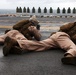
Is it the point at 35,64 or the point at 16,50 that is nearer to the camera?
the point at 35,64

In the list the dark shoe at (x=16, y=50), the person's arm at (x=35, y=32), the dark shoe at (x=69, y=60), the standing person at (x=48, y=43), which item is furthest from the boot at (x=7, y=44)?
the dark shoe at (x=69, y=60)

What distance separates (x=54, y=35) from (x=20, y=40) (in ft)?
3.13

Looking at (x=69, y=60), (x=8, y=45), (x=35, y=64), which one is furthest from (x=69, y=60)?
(x=8, y=45)

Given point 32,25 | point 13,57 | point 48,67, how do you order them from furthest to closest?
point 32,25 → point 13,57 → point 48,67

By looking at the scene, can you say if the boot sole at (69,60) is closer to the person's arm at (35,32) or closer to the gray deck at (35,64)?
the gray deck at (35,64)

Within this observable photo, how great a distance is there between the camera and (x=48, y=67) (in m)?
7.21

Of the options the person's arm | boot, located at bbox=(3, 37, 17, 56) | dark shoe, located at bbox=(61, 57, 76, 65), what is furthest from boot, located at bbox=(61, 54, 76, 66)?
the person's arm

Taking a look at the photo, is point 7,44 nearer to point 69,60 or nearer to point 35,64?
point 35,64

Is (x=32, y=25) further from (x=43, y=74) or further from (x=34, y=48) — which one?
(x=43, y=74)

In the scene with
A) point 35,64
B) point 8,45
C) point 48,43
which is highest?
point 8,45

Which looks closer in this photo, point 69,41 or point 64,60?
point 64,60

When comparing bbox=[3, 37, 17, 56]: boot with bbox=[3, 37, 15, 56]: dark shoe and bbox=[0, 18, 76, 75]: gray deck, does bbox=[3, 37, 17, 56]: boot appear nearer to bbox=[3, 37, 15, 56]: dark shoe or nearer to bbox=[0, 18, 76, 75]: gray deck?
bbox=[3, 37, 15, 56]: dark shoe

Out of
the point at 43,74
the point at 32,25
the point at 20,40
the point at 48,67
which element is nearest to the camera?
the point at 43,74

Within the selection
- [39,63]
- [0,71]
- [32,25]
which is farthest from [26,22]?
[0,71]
